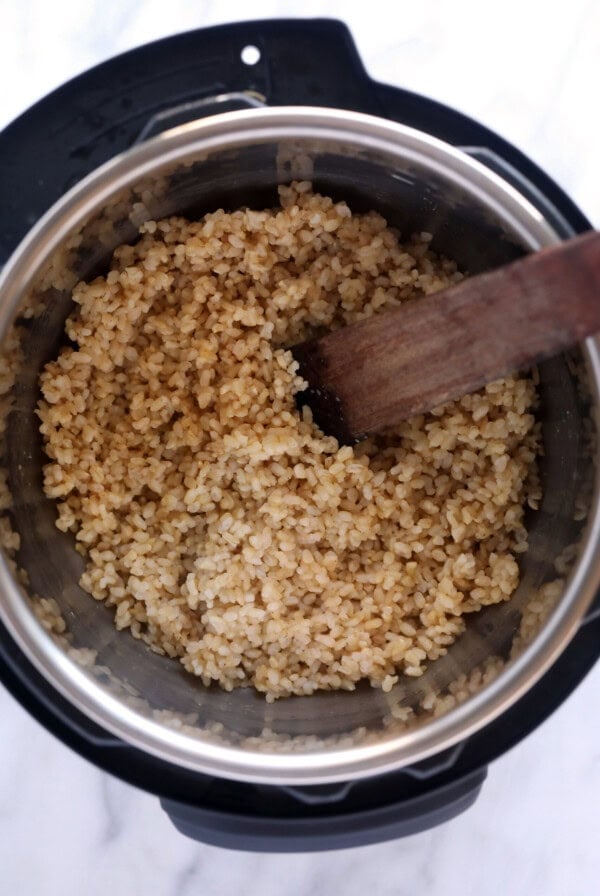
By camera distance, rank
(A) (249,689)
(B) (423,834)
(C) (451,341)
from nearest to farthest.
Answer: (C) (451,341) → (A) (249,689) → (B) (423,834)

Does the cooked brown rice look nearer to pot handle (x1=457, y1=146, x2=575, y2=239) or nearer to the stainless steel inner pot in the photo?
the stainless steel inner pot

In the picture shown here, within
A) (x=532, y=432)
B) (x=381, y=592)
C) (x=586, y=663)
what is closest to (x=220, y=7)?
(x=532, y=432)

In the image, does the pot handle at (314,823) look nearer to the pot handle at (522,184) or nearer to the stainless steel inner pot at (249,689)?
the stainless steel inner pot at (249,689)

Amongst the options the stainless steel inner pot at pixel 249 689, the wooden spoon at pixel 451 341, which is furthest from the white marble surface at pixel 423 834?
the wooden spoon at pixel 451 341

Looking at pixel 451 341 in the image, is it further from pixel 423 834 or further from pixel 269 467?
pixel 423 834

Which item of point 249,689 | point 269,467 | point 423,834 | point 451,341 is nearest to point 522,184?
point 451,341

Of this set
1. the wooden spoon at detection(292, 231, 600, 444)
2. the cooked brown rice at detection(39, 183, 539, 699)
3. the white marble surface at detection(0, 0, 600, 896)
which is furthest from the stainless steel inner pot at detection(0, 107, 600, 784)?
the white marble surface at detection(0, 0, 600, 896)

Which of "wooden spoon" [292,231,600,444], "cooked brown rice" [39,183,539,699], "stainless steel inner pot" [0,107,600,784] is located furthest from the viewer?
"cooked brown rice" [39,183,539,699]
